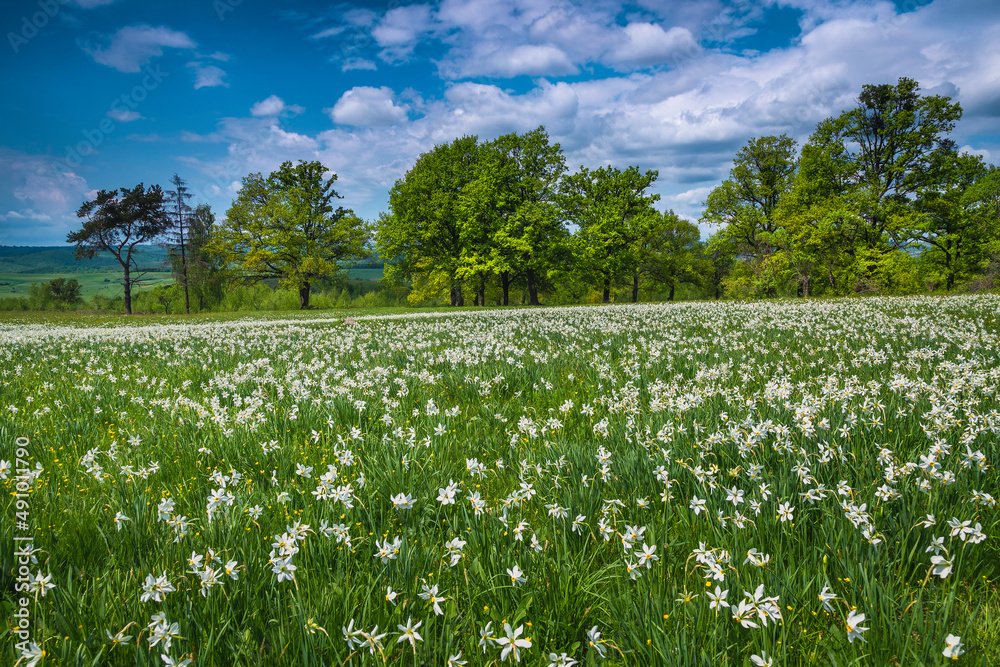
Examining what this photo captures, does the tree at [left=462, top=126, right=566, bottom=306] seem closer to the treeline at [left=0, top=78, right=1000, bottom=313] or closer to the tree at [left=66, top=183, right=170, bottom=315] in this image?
the treeline at [left=0, top=78, right=1000, bottom=313]

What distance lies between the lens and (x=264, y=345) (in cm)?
1012

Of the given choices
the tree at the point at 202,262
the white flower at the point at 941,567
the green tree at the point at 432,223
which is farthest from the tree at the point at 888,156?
the tree at the point at 202,262

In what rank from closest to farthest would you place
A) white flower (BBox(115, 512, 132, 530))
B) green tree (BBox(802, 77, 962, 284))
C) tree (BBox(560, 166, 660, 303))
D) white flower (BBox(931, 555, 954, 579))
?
white flower (BBox(931, 555, 954, 579)) → white flower (BBox(115, 512, 132, 530)) → green tree (BBox(802, 77, 962, 284)) → tree (BBox(560, 166, 660, 303))

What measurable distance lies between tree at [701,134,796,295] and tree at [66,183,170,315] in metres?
60.6

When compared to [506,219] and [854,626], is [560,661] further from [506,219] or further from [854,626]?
[506,219]

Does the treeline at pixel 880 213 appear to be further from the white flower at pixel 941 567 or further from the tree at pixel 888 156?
the white flower at pixel 941 567

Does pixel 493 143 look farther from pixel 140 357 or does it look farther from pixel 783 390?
pixel 783 390

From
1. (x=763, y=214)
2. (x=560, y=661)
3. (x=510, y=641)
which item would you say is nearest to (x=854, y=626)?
(x=560, y=661)

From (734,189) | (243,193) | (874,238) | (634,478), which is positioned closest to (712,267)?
(734,189)

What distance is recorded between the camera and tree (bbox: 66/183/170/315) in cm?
4216

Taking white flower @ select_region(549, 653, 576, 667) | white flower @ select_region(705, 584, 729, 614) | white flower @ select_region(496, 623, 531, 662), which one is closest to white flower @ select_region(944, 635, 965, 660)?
white flower @ select_region(705, 584, 729, 614)

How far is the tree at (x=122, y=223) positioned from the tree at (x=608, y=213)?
44881 mm

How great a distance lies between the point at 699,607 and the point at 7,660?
2.68 metres

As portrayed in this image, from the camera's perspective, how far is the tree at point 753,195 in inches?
1741
